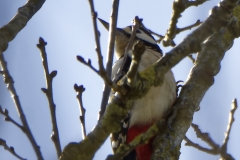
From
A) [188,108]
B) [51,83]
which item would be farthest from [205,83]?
[51,83]

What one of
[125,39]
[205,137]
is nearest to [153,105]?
[205,137]

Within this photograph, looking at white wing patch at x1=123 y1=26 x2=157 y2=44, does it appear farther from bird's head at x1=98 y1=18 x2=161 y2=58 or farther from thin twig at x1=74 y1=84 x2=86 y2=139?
thin twig at x1=74 y1=84 x2=86 y2=139

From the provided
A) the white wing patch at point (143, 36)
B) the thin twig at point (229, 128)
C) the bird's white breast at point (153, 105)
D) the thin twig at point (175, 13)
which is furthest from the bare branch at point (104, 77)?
the white wing patch at point (143, 36)

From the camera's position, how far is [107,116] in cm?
167

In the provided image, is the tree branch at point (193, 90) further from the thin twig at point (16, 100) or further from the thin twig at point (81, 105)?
A: the thin twig at point (16, 100)

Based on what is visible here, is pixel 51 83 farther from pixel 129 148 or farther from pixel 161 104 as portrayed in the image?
pixel 161 104

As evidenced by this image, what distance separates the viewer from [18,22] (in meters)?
2.01

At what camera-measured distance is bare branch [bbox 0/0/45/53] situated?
72.7 inches

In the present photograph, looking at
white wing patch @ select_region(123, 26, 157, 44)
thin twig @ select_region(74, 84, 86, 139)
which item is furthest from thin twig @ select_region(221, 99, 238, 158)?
white wing patch @ select_region(123, 26, 157, 44)

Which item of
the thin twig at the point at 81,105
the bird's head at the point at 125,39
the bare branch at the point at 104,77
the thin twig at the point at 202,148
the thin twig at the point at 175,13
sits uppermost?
the bird's head at the point at 125,39

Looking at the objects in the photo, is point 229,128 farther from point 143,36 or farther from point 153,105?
point 143,36

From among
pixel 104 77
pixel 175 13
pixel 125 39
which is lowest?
pixel 104 77

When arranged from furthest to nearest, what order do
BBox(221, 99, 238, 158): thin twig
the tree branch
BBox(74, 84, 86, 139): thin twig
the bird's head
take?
the bird's head, BBox(221, 99, 238, 158): thin twig, the tree branch, BBox(74, 84, 86, 139): thin twig

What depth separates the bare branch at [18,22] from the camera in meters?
1.85
